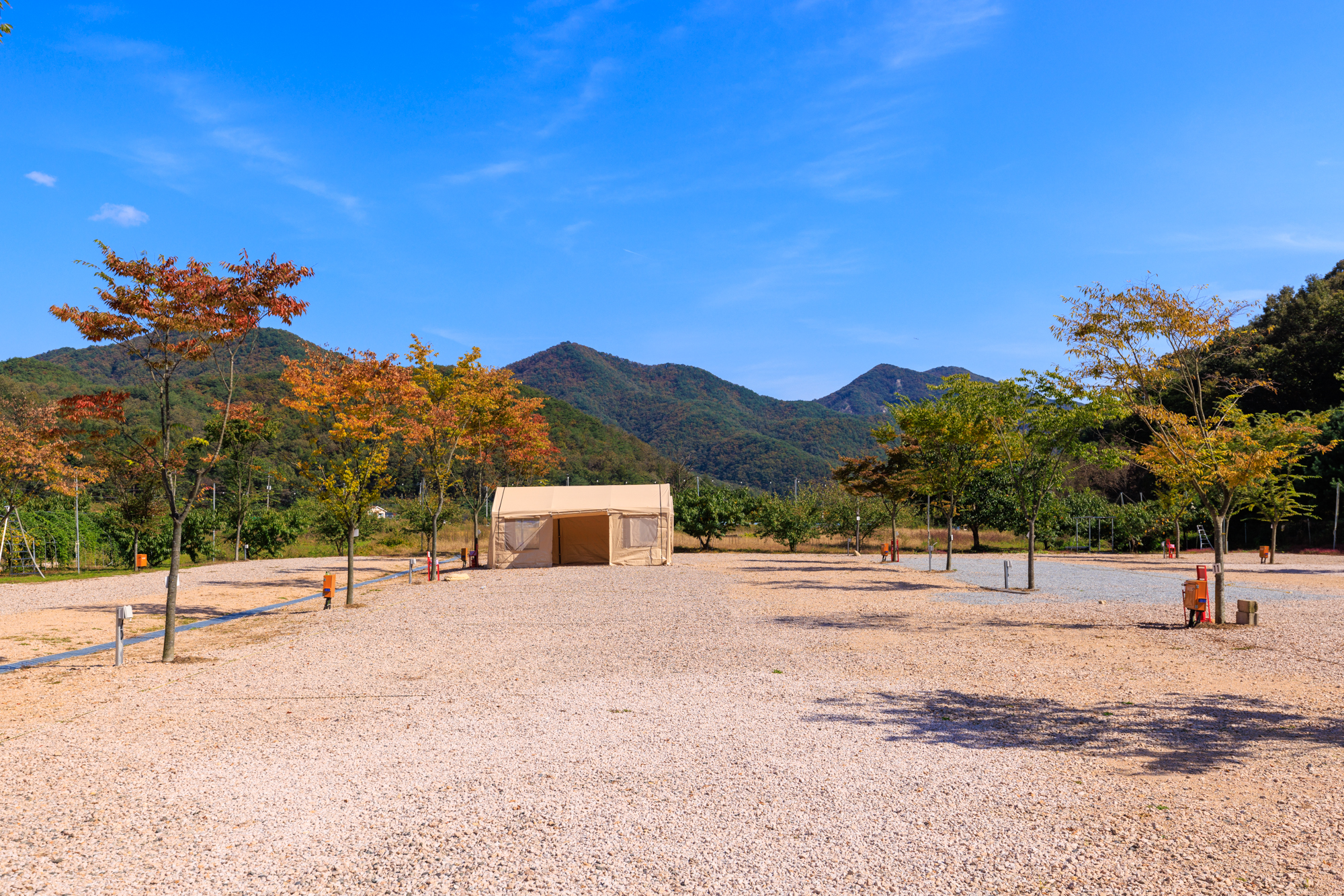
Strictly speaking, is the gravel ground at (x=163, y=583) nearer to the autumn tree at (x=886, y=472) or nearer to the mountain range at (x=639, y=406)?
the mountain range at (x=639, y=406)

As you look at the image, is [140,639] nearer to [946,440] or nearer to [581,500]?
[581,500]

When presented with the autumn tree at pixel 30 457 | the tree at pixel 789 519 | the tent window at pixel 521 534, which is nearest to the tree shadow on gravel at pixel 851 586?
the tent window at pixel 521 534

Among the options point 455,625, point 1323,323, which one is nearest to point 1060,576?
point 455,625

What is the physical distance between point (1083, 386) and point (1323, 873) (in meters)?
13.2

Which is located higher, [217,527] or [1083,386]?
[1083,386]

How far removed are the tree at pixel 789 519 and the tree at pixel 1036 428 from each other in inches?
570

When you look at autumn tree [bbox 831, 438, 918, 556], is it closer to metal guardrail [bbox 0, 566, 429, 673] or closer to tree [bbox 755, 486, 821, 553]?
tree [bbox 755, 486, 821, 553]

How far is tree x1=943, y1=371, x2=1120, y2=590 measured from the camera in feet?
56.2

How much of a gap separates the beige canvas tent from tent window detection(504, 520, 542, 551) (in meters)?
0.02

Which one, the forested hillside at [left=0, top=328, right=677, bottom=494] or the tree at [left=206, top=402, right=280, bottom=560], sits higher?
the forested hillside at [left=0, top=328, right=677, bottom=494]

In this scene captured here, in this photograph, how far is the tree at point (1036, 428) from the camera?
674 inches

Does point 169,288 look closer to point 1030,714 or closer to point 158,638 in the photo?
point 158,638

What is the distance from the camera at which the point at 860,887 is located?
12.3 feet

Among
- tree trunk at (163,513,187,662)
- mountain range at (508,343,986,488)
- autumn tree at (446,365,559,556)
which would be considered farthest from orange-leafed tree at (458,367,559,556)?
mountain range at (508,343,986,488)
